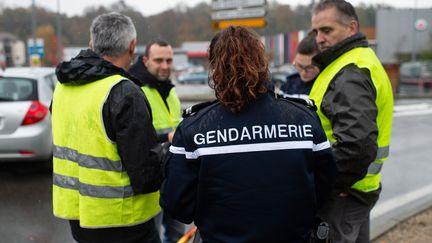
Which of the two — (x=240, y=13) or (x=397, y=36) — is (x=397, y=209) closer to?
(x=240, y=13)

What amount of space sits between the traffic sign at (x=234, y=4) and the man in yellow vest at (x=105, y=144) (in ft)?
31.6

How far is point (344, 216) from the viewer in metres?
2.38

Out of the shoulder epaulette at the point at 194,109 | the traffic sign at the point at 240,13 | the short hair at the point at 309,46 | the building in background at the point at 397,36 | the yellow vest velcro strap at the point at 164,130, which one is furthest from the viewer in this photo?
the building in background at the point at 397,36

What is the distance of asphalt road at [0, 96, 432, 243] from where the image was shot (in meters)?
4.43

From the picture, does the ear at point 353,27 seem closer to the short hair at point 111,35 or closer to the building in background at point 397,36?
the short hair at point 111,35

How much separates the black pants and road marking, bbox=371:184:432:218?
11.0 ft

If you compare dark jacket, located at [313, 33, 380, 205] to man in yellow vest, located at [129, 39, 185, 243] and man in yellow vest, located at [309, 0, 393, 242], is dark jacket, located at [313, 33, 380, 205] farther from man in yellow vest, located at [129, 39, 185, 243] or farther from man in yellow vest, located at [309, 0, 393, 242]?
man in yellow vest, located at [129, 39, 185, 243]

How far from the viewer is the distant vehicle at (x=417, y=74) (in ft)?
90.0

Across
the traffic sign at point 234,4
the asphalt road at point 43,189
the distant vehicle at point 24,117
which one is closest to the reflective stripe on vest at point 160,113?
the asphalt road at point 43,189

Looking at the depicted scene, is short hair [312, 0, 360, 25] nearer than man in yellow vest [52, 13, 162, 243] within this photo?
No

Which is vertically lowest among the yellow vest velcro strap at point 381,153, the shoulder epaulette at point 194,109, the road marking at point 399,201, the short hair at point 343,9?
the road marking at point 399,201

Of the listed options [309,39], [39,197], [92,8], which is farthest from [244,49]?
[92,8]

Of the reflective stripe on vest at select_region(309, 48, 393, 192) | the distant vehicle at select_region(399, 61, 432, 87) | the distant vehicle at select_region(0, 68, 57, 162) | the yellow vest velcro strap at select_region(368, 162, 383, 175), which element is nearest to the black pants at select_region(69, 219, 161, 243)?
the reflective stripe on vest at select_region(309, 48, 393, 192)

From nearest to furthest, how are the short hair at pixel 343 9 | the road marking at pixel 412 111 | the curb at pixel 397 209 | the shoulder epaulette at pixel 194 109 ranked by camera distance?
the shoulder epaulette at pixel 194 109, the short hair at pixel 343 9, the curb at pixel 397 209, the road marking at pixel 412 111
